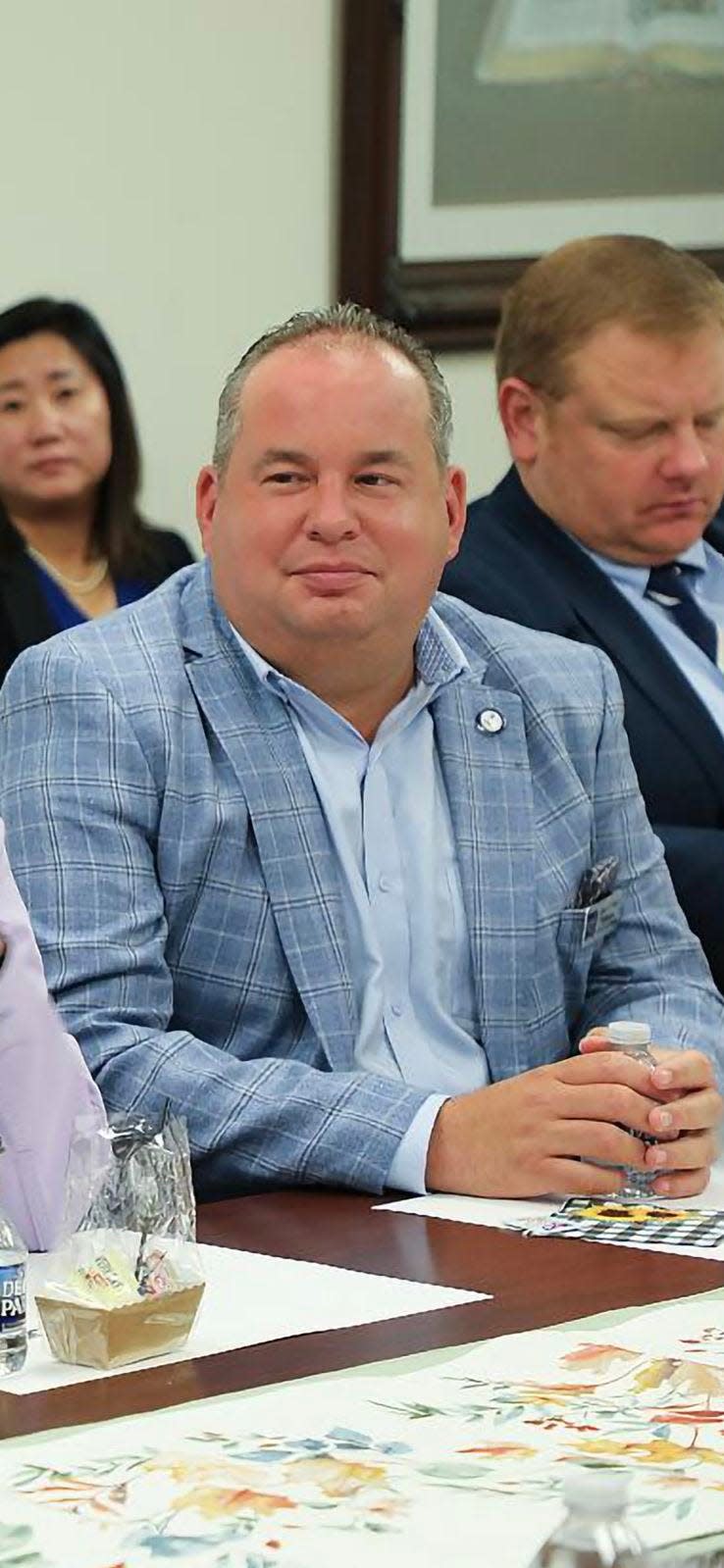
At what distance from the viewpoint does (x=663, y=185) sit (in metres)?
4.43

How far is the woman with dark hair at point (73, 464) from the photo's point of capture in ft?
13.2

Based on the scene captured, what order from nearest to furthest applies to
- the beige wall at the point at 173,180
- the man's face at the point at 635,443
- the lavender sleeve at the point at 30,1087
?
the lavender sleeve at the point at 30,1087, the man's face at the point at 635,443, the beige wall at the point at 173,180

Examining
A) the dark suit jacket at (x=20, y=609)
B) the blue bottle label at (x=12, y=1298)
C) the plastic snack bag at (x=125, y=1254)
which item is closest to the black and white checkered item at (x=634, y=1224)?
the plastic snack bag at (x=125, y=1254)

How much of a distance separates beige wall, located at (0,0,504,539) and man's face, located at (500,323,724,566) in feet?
3.31

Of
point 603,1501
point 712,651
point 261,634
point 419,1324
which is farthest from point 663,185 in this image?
point 603,1501

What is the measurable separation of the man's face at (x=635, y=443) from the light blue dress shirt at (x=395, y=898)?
876 millimetres

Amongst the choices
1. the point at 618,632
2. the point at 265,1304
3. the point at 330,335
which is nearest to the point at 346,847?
the point at 330,335

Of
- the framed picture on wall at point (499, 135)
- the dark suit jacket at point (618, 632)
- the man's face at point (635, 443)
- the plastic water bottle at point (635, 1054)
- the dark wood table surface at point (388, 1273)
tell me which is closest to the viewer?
the dark wood table surface at point (388, 1273)

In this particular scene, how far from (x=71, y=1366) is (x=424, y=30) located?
3.13 metres

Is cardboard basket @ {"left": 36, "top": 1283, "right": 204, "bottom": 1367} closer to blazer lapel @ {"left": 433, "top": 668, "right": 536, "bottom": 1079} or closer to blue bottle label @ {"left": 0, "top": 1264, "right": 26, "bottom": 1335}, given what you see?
blue bottle label @ {"left": 0, "top": 1264, "right": 26, "bottom": 1335}

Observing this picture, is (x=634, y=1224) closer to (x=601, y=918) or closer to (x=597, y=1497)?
(x=601, y=918)

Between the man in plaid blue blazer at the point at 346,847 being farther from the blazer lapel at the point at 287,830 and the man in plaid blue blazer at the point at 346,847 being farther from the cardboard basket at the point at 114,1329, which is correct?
the cardboard basket at the point at 114,1329

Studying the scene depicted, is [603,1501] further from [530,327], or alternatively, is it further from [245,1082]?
[530,327]

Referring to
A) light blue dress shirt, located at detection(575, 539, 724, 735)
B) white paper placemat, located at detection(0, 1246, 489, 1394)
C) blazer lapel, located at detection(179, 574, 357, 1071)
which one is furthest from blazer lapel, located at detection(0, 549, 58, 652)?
white paper placemat, located at detection(0, 1246, 489, 1394)
